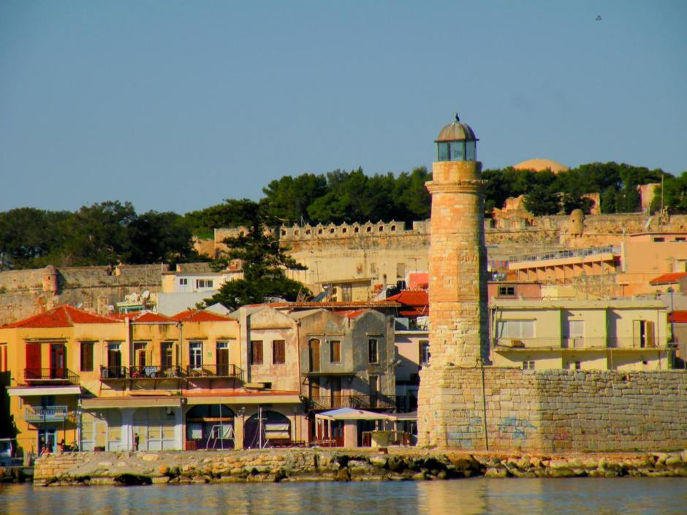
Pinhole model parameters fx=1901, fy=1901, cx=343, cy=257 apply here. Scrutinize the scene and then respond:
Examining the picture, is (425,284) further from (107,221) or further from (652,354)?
(107,221)

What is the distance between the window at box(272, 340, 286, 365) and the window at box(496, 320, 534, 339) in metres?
4.90

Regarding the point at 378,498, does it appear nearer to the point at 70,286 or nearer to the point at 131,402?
the point at 131,402

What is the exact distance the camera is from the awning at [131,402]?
133ft

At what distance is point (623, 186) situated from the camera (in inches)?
3730

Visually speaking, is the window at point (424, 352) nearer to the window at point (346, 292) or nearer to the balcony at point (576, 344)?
the balcony at point (576, 344)

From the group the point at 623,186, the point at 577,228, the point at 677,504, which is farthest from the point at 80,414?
the point at 623,186

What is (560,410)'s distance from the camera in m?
37.2

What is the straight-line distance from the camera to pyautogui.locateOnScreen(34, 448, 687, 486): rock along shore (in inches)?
1426

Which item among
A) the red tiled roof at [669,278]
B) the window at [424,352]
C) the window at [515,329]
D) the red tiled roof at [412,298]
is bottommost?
the window at [424,352]

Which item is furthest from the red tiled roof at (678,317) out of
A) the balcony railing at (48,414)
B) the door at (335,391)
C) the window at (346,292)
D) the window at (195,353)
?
the window at (346,292)

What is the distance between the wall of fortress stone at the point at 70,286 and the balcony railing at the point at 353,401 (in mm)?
25686

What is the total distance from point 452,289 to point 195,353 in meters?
8.02

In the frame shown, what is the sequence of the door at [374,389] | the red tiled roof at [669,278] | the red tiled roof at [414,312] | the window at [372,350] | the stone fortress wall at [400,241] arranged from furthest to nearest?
the stone fortress wall at [400,241], the red tiled roof at [669,278], the red tiled roof at [414,312], the window at [372,350], the door at [374,389]

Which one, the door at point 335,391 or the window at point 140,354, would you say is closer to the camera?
the door at point 335,391
